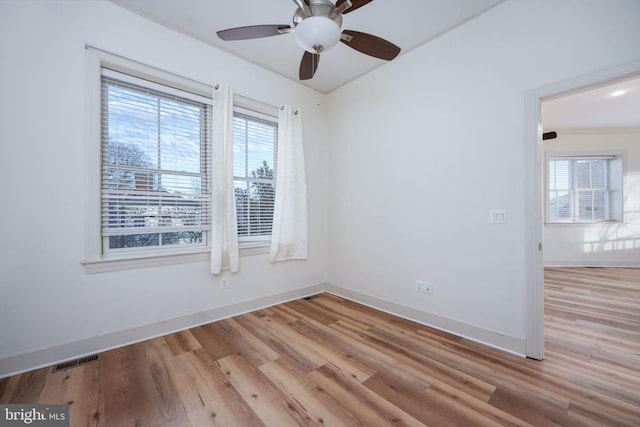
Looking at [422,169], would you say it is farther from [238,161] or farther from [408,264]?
[238,161]

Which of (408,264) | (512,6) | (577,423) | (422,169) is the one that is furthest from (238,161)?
(577,423)

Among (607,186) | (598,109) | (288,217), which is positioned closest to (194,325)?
(288,217)

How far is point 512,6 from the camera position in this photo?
221 cm

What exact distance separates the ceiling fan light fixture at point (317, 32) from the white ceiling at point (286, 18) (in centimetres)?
95

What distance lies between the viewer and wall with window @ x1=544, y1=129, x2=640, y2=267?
5.38 meters

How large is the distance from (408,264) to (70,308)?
10.2ft

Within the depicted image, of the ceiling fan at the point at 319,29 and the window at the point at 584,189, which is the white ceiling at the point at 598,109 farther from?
the ceiling fan at the point at 319,29

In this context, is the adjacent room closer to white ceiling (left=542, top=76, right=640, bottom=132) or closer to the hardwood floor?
the hardwood floor

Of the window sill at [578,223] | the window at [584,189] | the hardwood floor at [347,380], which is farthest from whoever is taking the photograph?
the window at [584,189]

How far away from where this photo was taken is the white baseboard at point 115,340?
1929mm

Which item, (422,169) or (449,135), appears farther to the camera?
(422,169)

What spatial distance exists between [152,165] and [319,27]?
201cm

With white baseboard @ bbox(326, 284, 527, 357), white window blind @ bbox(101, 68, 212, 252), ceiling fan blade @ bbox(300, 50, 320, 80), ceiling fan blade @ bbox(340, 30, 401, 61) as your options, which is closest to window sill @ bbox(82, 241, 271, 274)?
white window blind @ bbox(101, 68, 212, 252)

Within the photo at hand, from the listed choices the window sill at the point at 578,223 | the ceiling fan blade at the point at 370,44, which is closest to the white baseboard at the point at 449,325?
the ceiling fan blade at the point at 370,44
